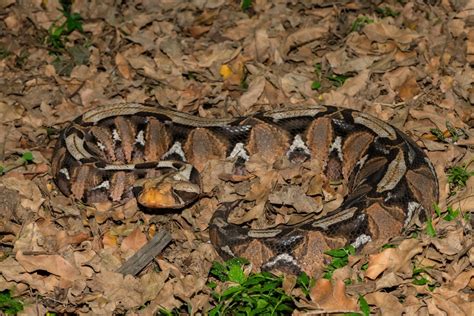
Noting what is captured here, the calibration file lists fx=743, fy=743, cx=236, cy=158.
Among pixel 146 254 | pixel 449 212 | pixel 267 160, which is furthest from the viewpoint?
pixel 267 160

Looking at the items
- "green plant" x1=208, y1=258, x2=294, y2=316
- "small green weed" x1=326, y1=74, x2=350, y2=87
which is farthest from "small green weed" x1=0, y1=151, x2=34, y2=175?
"small green weed" x1=326, y1=74, x2=350, y2=87

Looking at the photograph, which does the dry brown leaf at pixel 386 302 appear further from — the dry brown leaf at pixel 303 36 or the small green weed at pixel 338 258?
the dry brown leaf at pixel 303 36

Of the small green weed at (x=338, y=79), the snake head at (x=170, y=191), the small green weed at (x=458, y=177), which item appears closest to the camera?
the small green weed at (x=458, y=177)

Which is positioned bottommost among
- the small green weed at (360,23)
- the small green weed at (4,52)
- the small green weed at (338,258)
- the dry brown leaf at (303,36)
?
the small green weed at (4,52)

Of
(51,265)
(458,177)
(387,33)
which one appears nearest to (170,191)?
(51,265)

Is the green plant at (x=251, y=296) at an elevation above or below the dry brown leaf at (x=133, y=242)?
above

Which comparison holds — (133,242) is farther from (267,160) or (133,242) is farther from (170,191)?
(267,160)

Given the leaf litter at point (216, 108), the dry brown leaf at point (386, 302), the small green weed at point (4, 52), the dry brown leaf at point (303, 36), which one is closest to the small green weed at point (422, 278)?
the leaf litter at point (216, 108)
